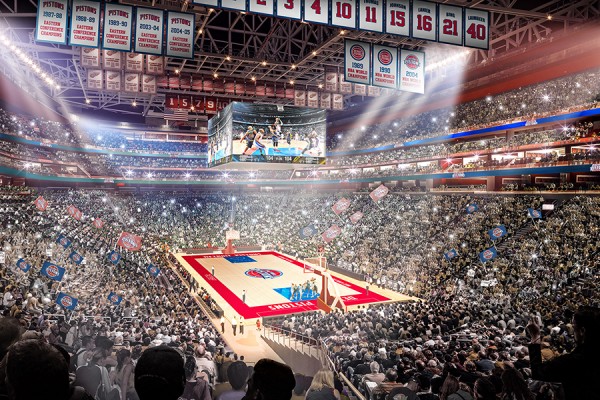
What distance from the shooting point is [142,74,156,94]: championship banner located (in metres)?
18.5

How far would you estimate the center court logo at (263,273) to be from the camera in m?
27.8

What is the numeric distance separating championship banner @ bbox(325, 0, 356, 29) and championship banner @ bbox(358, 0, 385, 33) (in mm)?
186

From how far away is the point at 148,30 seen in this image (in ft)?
36.2

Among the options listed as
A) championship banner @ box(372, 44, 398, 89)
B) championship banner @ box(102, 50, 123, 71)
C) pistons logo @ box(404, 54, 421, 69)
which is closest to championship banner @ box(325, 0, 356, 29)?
championship banner @ box(372, 44, 398, 89)

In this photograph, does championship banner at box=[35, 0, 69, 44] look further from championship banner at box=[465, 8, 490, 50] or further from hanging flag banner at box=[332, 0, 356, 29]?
championship banner at box=[465, 8, 490, 50]

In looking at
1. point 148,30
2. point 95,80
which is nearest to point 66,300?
point 148,30

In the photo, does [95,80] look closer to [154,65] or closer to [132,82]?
[132,82]

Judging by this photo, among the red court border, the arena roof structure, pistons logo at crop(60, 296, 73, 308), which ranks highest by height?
the arena roof structure

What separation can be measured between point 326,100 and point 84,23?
13.8m

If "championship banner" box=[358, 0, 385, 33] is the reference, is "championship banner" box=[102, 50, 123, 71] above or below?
above

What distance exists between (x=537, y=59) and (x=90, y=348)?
2735 centimetres

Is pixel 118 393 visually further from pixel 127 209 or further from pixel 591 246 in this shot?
pixel 127 209

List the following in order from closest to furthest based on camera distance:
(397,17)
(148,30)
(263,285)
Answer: (397,17) → (148,30) → (263,285)

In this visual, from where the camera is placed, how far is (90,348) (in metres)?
8.19
